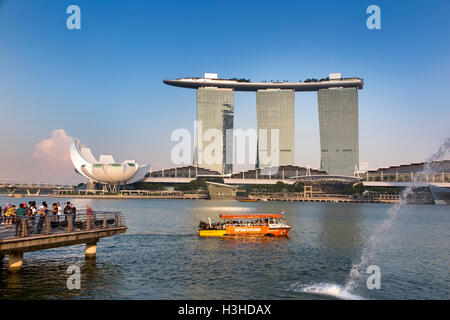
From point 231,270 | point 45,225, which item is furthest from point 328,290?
point 45,225

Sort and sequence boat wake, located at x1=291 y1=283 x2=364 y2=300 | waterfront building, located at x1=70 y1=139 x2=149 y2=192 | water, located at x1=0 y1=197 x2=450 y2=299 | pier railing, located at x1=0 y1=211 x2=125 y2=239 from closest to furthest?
boat wake, located at x1=291 y1=283 x2=364 y2=300, water, located at x1=0 y1=197 x2=450 y2=299, pier railing, located at x1=0 y1=211 x2=125 y2=239, waterfront building, located at x1=70 y1=139 x2=149 y2=192

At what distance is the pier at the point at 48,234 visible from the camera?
19516 mm

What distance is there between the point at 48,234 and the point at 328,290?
14646 millimetres

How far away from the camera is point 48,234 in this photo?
2100 centimetres

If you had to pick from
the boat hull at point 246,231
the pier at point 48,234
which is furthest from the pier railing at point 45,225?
the boat hull at point 246,231

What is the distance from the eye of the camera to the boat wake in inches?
754

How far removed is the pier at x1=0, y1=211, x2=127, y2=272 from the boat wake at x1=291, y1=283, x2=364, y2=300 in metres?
12.3

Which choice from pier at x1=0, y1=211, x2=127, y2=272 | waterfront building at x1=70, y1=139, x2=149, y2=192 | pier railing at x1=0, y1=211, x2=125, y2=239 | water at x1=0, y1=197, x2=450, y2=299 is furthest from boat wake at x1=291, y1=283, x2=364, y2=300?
waterfront building at x1=70, y1=139, x2=149, y2=192

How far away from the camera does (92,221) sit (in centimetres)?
2517

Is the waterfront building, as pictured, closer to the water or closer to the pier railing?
the water

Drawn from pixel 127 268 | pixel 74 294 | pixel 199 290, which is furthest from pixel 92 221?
pixel 199 290

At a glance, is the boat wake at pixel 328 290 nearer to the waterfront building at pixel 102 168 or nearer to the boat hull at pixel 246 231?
the boat hull at pixel 246 231
